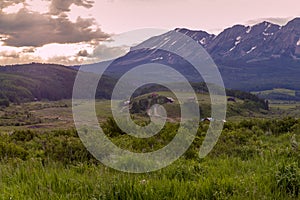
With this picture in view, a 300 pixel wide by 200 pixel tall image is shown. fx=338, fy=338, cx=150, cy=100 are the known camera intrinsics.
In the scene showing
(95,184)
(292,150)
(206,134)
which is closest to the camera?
(95,184)

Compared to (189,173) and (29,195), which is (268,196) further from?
(29,195)

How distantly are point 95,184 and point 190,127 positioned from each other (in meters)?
7.77

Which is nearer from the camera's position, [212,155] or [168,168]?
[168,168]

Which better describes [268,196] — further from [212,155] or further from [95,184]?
[212,155]

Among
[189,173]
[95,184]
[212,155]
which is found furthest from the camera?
[212,155]

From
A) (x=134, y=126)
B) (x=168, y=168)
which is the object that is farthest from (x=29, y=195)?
(x=134, y=126)

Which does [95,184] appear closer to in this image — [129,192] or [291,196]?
[129,192]

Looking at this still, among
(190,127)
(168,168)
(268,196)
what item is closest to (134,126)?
(190,127)

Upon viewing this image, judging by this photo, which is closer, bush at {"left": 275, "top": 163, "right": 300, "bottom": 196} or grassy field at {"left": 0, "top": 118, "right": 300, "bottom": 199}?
grassy field at {"left": 0, "top": 118, "right": 300, "bottom": 199}

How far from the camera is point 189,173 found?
6.21 meters

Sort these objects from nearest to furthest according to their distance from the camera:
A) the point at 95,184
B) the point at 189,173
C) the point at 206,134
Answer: the point at 95,184 < the point at 189,173 < the point at 206,134

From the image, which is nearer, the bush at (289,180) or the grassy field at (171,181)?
the grassy field at (171,181)

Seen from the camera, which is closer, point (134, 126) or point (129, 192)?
point (129, 192)

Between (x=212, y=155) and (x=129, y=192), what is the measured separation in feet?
14.5
